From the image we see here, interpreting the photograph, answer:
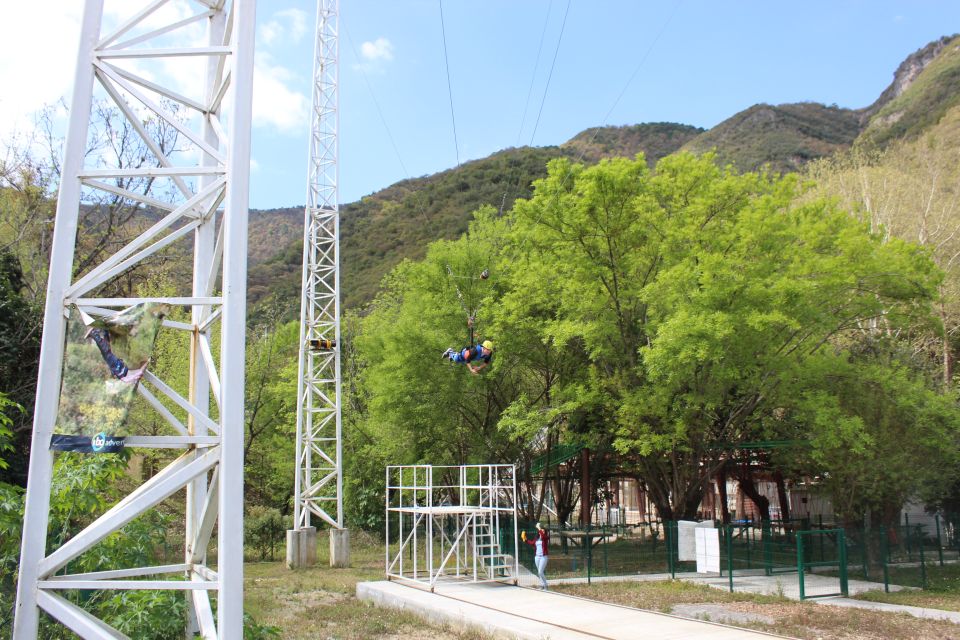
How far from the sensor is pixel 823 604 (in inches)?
597

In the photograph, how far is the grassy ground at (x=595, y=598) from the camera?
1234 cm

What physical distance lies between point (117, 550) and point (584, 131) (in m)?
155

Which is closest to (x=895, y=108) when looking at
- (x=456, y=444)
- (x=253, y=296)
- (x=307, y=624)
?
(x=253, y=296)

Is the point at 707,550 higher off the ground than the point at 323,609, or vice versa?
the point at 707,550

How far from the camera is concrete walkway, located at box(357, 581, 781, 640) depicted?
1163 cm

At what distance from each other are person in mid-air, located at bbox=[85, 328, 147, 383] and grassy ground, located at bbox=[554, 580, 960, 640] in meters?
10.5

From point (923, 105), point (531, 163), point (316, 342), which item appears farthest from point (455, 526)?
point (531, 163)

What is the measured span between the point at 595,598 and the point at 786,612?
12.7ft

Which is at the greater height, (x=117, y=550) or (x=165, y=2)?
(x=165, y=2)

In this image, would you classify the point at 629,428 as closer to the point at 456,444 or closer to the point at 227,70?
the point at 456,444

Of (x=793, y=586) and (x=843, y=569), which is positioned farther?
(x=793, y=586)

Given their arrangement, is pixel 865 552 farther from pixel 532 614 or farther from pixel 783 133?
pixel 783 133

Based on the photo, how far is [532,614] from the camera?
1373 centimetres

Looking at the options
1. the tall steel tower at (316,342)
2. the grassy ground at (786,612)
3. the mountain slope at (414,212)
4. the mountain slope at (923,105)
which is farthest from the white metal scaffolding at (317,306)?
the mountain slope at (923,105)
